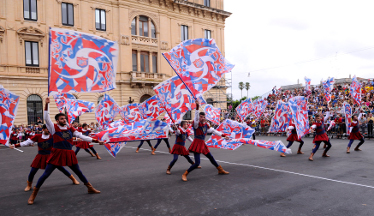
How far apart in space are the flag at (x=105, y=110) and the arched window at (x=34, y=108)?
1228 cm

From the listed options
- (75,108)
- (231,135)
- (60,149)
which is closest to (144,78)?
(75,108)

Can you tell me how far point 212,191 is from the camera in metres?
6.16

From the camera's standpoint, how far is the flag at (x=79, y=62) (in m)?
5.89

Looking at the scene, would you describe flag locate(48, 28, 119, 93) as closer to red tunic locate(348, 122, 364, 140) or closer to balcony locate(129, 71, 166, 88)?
red tunic locate(348, 122, 364, 140)

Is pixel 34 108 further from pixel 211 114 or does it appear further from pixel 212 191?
pixel 212 191

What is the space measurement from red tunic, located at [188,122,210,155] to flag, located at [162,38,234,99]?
94cm

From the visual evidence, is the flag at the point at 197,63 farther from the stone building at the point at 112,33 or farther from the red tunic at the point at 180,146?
the stone building at the point at 112,33

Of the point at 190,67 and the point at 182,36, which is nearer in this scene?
the point at 190,67

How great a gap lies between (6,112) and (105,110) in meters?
7.82

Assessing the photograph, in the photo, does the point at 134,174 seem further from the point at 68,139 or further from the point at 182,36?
the point at 182,36

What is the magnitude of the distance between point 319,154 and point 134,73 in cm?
2119

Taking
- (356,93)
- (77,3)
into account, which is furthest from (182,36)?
(356,93)

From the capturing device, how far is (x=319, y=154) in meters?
11.1

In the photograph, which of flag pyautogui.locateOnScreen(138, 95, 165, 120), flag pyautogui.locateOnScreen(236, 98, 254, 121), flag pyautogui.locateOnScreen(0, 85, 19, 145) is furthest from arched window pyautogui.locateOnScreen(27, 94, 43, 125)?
flag pyautogui.locateOnScreen(0, 85, 19, 145)
